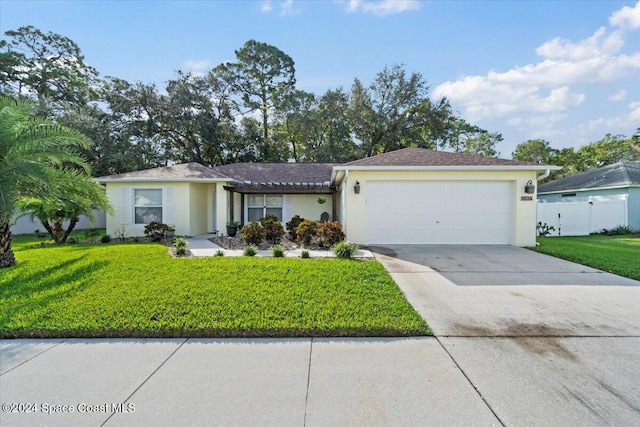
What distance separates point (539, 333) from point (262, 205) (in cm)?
1287

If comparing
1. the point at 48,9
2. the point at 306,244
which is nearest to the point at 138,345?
the point at 306,244

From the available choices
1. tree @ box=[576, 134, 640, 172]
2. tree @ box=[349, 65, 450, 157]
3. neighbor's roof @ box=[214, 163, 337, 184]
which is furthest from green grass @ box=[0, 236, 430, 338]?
tree @ box=[576, 134, 640, 172]

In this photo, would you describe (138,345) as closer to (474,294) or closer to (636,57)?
(474,294)

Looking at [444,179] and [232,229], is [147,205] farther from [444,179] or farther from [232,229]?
[444,179]

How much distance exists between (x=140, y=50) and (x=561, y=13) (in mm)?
15173

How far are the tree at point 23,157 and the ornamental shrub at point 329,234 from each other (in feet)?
22.8

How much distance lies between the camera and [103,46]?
12.0 meters

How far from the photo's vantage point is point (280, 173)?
1633 centimetres

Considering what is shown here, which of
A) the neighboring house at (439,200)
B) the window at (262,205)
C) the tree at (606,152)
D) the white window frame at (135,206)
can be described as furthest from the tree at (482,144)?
the white window frame at (135,206)

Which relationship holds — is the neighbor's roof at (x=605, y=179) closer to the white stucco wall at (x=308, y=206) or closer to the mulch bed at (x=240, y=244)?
the white stucco wall at (x=308, y=206)

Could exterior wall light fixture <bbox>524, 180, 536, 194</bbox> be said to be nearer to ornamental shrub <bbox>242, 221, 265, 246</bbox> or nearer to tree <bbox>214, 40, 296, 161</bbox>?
ornamental shrub <bbox>242, 221, 265, 246</bbox>

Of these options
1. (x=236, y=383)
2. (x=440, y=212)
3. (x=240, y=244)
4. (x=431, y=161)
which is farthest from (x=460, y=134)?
(x=236, y=383)

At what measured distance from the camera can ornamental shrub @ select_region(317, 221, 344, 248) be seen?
9703mm

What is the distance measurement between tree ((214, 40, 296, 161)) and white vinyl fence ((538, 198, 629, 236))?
1819cm
